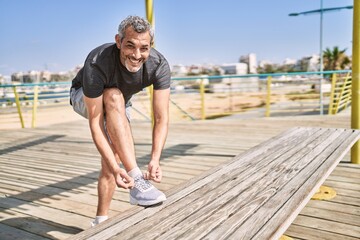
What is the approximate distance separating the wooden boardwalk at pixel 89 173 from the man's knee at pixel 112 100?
101 cm

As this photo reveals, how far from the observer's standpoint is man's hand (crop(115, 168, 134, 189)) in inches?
62.0

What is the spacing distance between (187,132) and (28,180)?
3.06 metres

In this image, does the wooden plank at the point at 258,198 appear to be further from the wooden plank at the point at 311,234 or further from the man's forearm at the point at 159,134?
the man's forearm at the point at 159,134

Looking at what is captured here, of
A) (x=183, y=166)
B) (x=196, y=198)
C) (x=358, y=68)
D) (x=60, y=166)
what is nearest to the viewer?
(x=196, y=198)

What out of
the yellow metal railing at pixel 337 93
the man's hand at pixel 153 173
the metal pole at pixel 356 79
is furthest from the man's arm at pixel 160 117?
the yellow metal railing at pixel 337 93

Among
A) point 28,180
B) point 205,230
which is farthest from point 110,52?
point 28,180

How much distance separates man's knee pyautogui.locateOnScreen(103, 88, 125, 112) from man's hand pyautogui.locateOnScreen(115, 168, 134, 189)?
323 mm

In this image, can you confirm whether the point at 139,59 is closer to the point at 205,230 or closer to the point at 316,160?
the point at 205,230

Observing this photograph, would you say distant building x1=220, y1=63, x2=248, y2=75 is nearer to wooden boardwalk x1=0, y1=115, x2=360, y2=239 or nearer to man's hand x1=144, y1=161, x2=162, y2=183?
wooden boardwalk x1=0, y1=115, x2=360, y2=239

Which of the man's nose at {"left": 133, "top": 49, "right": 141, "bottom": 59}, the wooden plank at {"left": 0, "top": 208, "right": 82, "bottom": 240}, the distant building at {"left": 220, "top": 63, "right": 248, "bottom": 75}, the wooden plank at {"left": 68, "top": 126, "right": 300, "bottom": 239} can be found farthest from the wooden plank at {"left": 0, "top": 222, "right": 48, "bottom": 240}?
the distant building at {"left": 220, "top": 63, "right": 248, "bottom": 75}

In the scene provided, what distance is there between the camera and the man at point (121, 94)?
5.28 feet

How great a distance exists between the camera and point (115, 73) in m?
1.74

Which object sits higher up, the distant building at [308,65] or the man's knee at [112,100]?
the distant building at [308,65]

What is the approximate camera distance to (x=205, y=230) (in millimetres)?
1247
